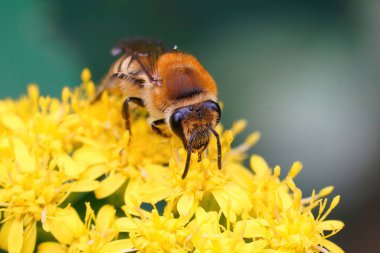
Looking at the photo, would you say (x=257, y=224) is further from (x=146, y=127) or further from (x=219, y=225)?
(x=146, y=127)

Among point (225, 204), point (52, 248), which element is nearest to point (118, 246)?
point (52, 248)

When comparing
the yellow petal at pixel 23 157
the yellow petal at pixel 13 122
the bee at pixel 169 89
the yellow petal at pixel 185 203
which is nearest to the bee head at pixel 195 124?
the bee at pixel 169 89

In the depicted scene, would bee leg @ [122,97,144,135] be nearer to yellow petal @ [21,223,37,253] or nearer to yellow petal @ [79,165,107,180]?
yellow petal @ [79,165,107,180]

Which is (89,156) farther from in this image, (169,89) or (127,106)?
(169,89)

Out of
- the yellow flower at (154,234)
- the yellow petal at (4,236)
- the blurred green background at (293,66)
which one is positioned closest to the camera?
the yellow flower at (154,234)

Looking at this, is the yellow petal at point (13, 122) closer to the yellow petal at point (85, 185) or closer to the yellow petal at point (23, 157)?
the yellow petal at point (23, 157)

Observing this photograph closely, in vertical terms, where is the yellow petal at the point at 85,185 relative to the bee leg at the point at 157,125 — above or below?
below

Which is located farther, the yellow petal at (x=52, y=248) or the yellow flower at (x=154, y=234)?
the yellow petal at (x=52, y=248)
